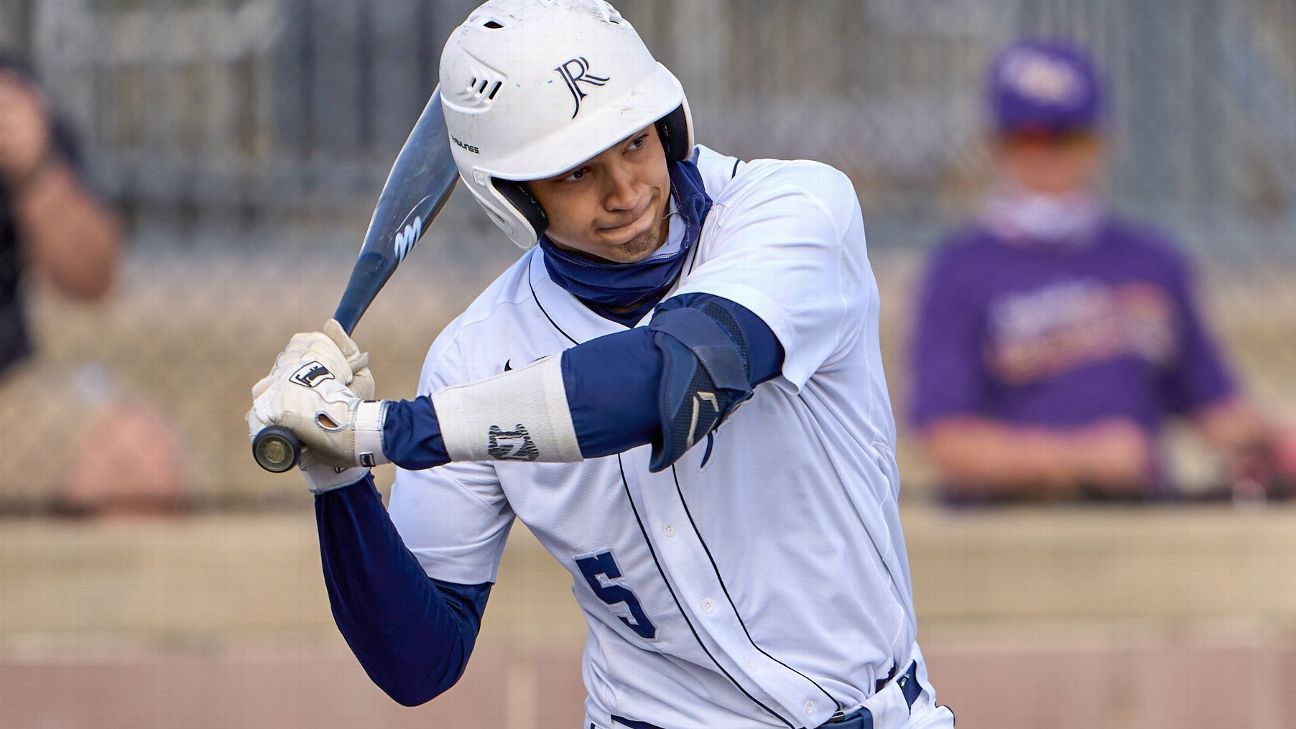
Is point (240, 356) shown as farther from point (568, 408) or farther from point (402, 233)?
point (568, 408)

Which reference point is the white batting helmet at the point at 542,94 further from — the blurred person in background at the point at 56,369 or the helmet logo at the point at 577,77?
the blurred person in background at the point at 56,369

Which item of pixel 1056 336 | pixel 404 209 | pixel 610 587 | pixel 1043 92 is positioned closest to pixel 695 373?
pixel 610 587

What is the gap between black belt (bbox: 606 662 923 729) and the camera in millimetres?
2588

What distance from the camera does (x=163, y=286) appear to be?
5551 mm

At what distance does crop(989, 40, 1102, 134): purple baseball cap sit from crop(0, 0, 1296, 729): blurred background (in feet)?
1.15

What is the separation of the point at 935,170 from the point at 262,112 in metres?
2.17

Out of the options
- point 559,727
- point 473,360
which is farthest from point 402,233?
point 559,727

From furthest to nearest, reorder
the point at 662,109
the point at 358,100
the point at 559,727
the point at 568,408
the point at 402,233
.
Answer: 1. the point at 358,100
2. the point at 559,727
3. the point at 402,233
4. the point at 662,109
5. the point at 568,408

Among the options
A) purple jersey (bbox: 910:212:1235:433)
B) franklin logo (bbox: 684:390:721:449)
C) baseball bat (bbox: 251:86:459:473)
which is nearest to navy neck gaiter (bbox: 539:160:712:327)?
baseball bat (bbox: 251:86:459:473)

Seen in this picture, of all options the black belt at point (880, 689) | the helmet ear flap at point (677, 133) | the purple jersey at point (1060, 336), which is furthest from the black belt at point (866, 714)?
the purple jersey at point (1060, 336)

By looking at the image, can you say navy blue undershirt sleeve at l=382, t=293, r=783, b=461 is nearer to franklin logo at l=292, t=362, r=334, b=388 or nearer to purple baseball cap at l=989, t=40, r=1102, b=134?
franklin logo at l=292, t=362, r=334, b=388

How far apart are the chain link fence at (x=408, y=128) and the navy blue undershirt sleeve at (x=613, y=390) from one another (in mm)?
3394

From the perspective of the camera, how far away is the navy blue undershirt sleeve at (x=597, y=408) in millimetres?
2068

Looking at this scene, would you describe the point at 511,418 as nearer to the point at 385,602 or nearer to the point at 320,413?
the point at 320,413
